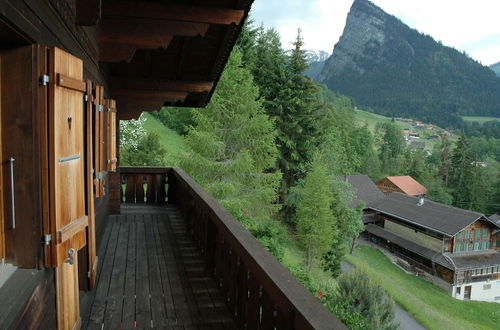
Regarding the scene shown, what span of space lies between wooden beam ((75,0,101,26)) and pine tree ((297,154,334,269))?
811 inches

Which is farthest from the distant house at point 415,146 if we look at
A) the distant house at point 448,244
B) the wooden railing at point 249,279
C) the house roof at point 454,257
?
the wooden railing at point 249,279

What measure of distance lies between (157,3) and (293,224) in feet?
80.9

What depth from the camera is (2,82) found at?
1.59 m

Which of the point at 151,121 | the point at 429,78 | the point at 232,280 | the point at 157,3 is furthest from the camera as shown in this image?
the point at 429,78

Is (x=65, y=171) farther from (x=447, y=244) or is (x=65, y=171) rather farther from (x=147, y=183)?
(x=447, y=244)

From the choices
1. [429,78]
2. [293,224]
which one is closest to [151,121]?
[293,224]

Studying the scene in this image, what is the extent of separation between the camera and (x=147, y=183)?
25.3 ft

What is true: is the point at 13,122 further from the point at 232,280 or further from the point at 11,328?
the point at 232,280

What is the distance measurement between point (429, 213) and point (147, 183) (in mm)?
34404

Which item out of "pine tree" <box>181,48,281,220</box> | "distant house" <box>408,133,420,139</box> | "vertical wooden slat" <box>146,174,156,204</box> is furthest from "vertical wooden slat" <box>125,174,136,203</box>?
"distant house" <box>408,133,420,139</box>

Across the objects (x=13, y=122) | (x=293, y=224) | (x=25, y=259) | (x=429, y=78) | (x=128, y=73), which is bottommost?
(x=293, y=224)

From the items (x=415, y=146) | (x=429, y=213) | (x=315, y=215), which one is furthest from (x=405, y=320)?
(x=415, y=146)

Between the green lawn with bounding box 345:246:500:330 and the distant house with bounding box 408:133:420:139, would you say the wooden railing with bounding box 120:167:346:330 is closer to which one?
the green lawn with bounding box 345:246:500:330

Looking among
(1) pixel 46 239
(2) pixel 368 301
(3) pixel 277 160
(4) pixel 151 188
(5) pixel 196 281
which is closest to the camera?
(1) pixel 46 239
